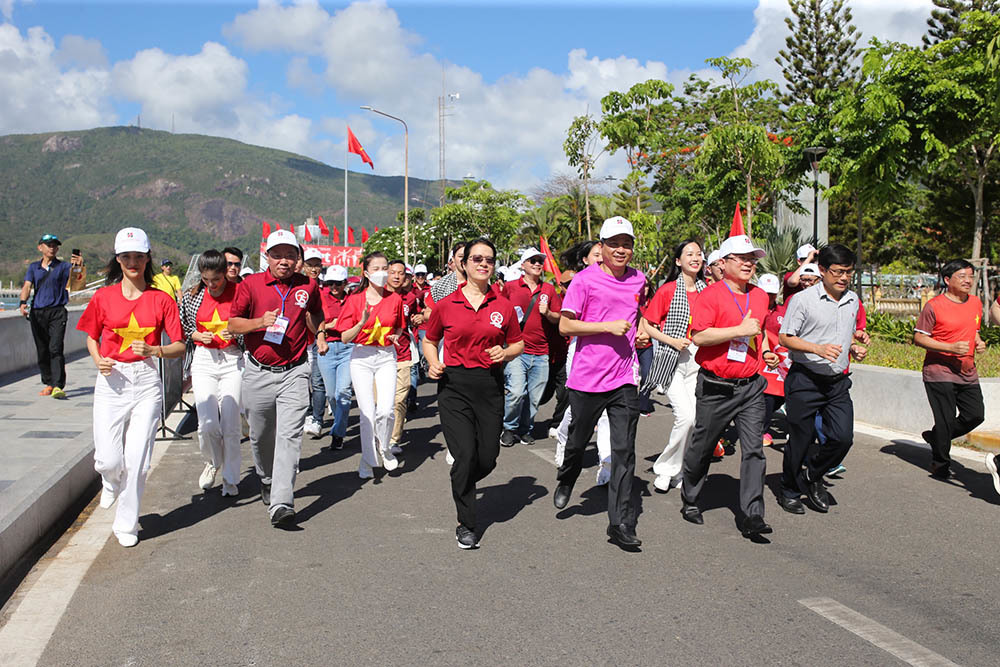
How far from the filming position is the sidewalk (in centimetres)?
543

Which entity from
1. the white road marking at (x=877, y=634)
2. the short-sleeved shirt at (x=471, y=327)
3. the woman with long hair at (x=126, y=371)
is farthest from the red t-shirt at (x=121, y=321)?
the white road marking at (x=877, y=634)

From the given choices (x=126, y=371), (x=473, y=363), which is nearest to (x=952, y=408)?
(x=473, y=363)

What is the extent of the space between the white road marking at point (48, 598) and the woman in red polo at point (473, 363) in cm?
229

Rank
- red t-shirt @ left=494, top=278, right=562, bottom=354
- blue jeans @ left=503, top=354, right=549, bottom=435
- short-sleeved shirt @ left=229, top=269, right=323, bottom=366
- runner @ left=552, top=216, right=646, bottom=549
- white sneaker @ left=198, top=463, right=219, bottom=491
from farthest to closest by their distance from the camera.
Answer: blue jeans @ left=503, top=354, right=549, bottom=435 < red t-shirt @ left=494, top=278, right=562, bottom=354 < white sneaker @ left=198, top=463, right=219, bottom=491 < short-sleeved shirt @ left=229, top=269, right=323, bottom=366 < runner @ left=552, top=216, right=646, bottom=549

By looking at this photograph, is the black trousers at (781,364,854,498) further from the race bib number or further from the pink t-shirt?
the race bib number

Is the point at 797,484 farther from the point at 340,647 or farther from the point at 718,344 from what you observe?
the point at 340,647

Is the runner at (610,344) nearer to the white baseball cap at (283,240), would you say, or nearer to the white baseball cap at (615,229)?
the white baseball cap at (615,229)

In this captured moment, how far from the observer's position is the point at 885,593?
4.77 meters

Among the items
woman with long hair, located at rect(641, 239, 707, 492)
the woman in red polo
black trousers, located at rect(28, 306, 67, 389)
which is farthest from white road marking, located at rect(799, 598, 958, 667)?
black trousers, located at rect(28, 306, 67, 389)

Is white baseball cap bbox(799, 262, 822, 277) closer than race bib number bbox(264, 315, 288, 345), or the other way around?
race bib number bbox(264, 315, 288, 345)

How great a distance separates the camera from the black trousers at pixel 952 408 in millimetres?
7523

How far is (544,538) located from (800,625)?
1.98m

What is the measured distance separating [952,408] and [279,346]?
5430 mm

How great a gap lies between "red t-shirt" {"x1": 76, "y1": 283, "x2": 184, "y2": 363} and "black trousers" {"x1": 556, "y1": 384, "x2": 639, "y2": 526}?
267cm
